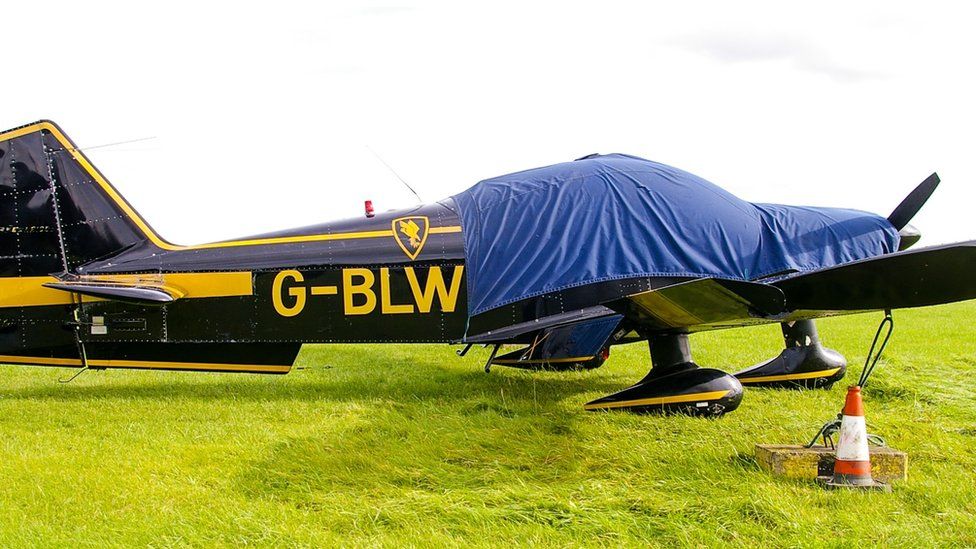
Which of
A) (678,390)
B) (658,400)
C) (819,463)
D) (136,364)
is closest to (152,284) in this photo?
(136,364)

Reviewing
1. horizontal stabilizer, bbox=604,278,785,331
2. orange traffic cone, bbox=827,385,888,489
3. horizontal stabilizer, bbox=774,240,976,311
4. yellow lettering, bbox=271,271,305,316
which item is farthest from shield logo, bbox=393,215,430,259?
orange traffic cone, bbox=827,385,888,489

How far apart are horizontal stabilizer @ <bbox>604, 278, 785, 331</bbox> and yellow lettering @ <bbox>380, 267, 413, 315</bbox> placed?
7.50 ft

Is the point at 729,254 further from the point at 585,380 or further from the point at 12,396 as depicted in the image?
the point at 12,396

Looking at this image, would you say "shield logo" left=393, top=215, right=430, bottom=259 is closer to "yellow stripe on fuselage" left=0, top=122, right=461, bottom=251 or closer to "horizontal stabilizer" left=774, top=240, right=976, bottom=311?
"yellow stripe on fuselage" left=0, top=122, right=461, bottom=251

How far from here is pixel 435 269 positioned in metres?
7.89

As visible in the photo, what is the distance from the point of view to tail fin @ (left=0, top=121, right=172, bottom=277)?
26.6ft

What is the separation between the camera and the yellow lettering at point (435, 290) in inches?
310

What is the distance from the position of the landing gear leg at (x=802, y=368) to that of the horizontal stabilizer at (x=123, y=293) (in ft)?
19.3

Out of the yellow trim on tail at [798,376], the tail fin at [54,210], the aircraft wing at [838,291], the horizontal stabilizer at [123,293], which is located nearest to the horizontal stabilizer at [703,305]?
the aircraft wing at [838,291]

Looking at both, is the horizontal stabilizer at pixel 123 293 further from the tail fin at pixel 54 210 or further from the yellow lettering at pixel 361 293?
the yellow lettering at pixel 361 293

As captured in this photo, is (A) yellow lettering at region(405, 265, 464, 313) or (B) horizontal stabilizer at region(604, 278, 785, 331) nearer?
(B) horizontal stabilizer at region(604, 278, 785, 331)

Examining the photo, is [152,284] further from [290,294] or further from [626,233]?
[626,233]

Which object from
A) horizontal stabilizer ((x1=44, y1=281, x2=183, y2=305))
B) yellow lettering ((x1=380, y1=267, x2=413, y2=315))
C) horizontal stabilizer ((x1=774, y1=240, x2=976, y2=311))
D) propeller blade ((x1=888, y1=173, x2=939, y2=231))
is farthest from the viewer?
yellow lettering ((x1=380, y1=267, x2=413, y2=315))

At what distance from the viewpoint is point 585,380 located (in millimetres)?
9219
